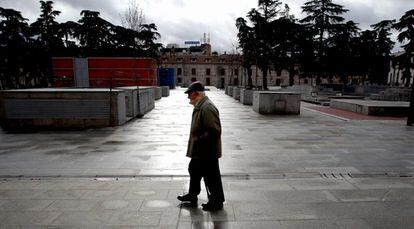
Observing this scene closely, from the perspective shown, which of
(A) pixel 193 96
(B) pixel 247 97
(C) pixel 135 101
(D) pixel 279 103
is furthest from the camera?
(B) pixel 247 97

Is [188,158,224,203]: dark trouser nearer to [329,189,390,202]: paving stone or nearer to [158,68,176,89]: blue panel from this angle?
[329,189,390,202]: paving stone

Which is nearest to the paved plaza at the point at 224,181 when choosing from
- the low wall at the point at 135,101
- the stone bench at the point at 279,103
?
the low wall at the point at 135,101

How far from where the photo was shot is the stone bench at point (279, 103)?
49.8 feet

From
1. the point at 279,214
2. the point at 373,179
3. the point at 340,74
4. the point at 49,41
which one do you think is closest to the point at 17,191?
the point at 279,214

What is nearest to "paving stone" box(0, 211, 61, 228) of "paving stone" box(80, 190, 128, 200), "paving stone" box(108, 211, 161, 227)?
"paving stone" box(80, 190, 128, 200)

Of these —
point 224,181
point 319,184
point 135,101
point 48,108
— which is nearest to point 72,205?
point 224,181

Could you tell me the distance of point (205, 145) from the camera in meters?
3.79

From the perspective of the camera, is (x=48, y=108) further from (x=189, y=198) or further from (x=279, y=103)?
(x=279, y=103)

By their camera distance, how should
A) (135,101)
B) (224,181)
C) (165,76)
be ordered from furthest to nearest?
(165,76) → (135,101) → (224,181)

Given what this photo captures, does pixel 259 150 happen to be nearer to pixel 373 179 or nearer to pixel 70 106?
pixel 373 179

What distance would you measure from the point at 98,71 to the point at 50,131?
83.1 feet

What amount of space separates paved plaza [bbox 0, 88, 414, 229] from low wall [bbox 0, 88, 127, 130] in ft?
4.22

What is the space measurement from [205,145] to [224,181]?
5.49 feet

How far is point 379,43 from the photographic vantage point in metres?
46.1
